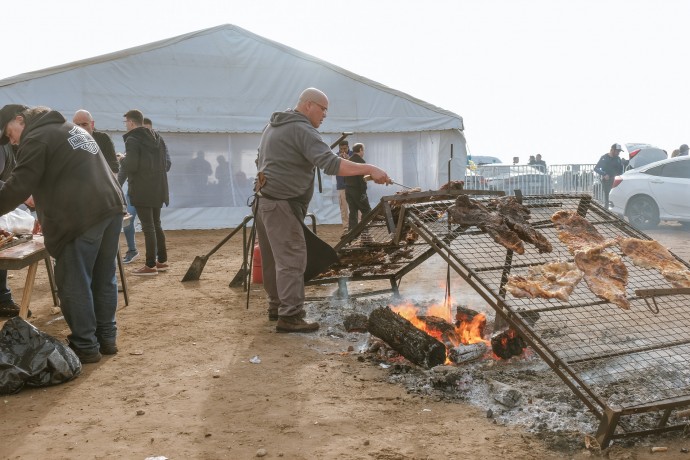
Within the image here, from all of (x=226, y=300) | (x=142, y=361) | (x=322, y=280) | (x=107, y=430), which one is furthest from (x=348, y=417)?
(x=226, y=300)

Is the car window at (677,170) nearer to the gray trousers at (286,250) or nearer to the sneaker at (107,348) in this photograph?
the gray trousers at (286,250)

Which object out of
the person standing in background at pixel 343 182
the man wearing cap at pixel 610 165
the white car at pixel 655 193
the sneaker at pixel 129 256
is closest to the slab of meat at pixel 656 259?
the sneaker at pixel 129 256

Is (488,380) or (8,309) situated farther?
(8,309)

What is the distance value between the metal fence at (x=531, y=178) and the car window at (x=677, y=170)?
23.2 ft

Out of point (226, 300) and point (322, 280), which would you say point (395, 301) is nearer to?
point (322, 280)

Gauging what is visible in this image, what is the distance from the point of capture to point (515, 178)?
2191 cm

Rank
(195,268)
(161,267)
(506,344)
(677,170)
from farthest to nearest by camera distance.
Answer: (677,170) → (161,267) → (195,268) → (506,344)

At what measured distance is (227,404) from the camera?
425 cm

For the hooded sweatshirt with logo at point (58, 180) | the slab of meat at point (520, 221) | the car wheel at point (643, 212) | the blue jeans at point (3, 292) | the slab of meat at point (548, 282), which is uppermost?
the hooded sweatshirt with logo at point (58, 180)

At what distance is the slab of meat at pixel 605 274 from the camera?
4176 mm

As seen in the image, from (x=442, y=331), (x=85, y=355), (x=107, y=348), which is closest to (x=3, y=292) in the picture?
(x=107, y=348)

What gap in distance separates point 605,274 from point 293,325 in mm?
2886

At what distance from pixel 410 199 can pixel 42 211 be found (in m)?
3.04

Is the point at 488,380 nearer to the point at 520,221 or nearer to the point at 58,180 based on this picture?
the point at 520,221
